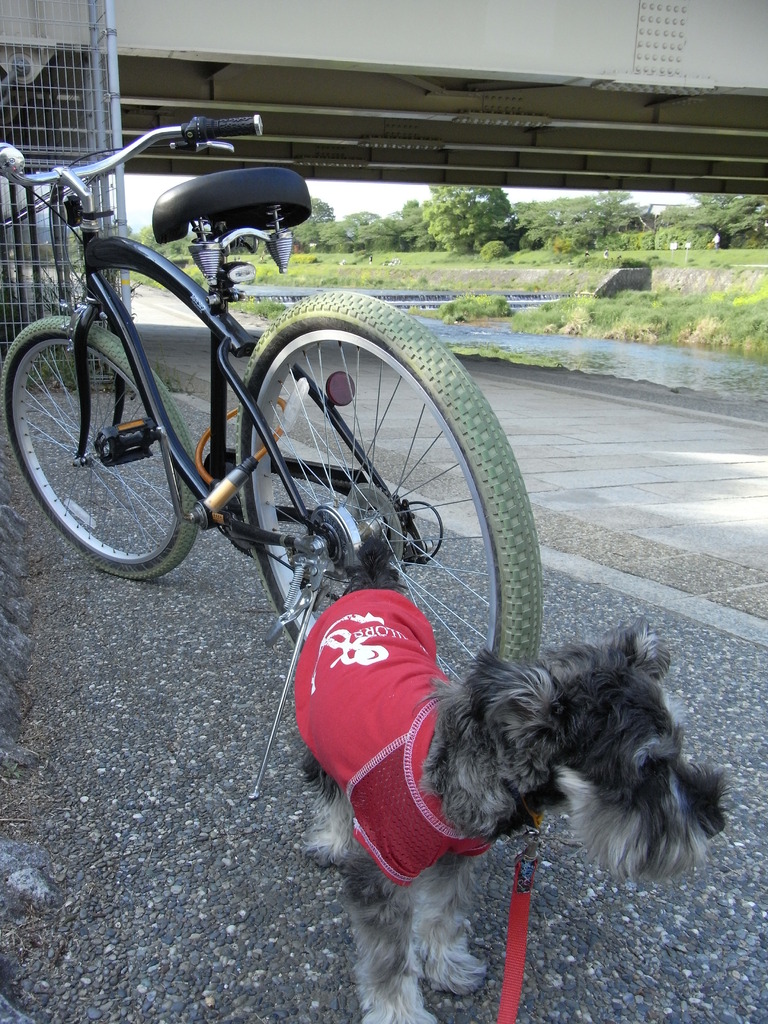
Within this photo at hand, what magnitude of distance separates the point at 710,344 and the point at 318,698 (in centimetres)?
3143

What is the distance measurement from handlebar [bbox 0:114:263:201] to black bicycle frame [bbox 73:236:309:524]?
0.24m

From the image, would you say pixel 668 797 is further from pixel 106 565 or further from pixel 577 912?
pixel 106 565

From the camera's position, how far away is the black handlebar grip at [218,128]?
2.78 metres

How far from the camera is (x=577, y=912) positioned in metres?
2.01

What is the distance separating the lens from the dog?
1.43m

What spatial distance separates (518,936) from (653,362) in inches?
837

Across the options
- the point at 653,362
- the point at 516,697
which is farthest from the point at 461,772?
the point at 653,362

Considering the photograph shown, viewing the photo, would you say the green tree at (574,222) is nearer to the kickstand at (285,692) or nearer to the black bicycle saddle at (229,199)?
the black bicycle saddle at (229,199)

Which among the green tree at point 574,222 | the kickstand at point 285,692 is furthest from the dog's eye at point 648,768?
the green tree at point 574,222

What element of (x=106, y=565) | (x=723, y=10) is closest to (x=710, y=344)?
(x=723, y=10)

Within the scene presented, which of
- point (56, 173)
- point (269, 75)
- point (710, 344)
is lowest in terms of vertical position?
point (710, 344)

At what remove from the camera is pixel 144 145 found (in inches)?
118

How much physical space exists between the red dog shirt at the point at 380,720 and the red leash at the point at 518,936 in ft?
0.30

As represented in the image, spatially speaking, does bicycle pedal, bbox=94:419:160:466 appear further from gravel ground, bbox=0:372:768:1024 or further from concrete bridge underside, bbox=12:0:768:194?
concrete bridge underside, bbox=12:0:768:194
